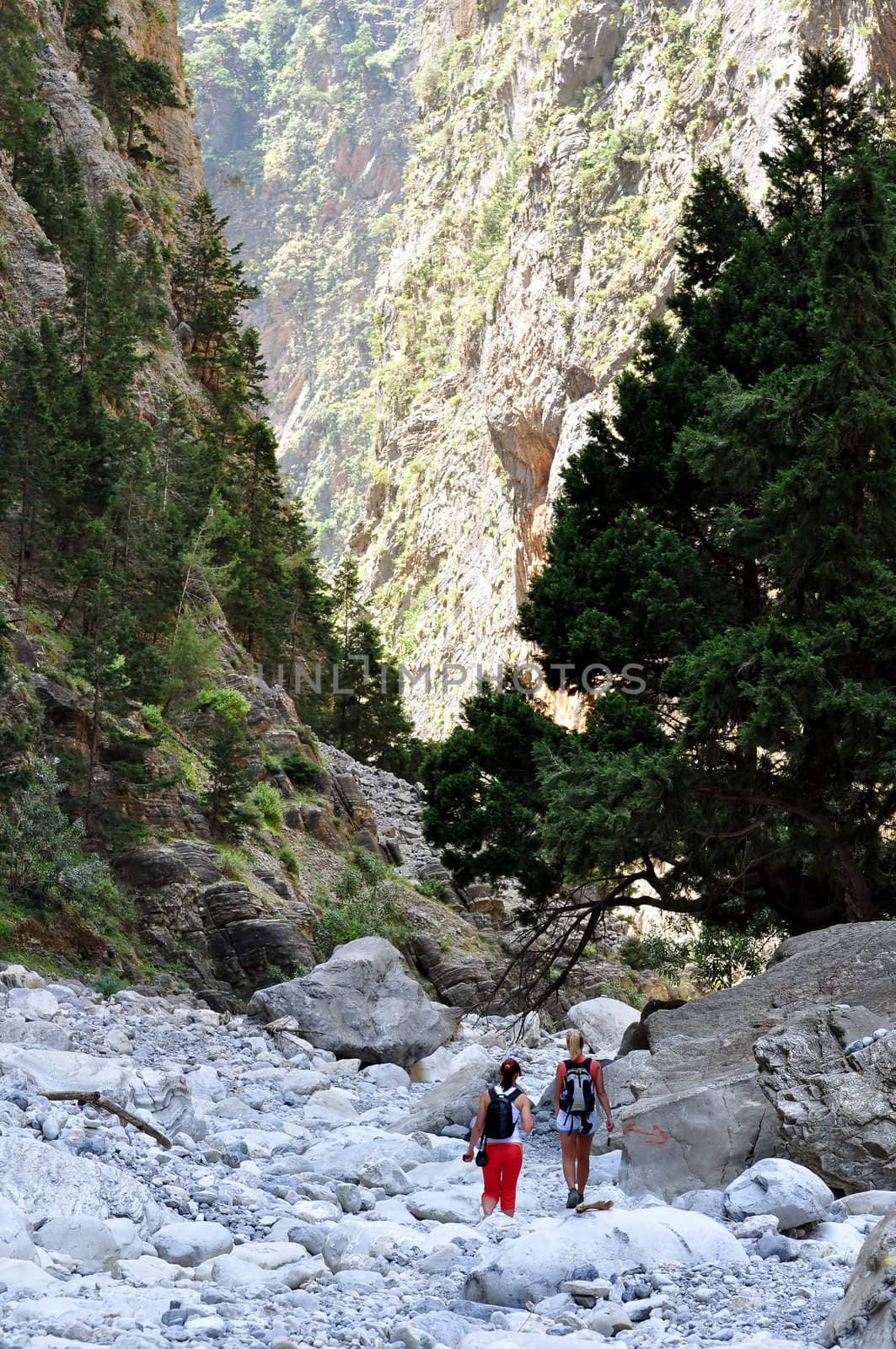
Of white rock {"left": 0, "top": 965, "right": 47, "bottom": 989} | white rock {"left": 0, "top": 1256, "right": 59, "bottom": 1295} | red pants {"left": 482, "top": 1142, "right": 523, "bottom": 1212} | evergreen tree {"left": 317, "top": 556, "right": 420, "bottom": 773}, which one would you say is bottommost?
white rock {"left": 0, "top": 1256, "right": 59, "bottom": 1295}

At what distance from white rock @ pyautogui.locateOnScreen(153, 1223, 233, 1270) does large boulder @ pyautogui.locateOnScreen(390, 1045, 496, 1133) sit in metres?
4.75

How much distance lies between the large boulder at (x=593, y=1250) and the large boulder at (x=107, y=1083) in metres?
3.22

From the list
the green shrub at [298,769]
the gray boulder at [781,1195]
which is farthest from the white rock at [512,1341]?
the green shrub at [298,769]

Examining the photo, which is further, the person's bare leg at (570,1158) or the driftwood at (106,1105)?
the person's bare leg at (570,1158)

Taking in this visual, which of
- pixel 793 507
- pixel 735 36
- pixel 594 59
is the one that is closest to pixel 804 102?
pixel 793 507

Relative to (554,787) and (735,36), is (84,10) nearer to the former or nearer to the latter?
(735,36)

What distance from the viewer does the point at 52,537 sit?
25.5m

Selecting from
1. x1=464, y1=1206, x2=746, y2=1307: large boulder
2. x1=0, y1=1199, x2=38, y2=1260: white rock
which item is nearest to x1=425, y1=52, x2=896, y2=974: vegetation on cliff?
x1=464, y1=1206, x2=746, y2=1307: large boulder

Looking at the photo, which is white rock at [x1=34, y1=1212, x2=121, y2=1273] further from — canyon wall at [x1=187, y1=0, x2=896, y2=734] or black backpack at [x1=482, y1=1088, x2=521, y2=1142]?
canyon wall at [x1=187, y1=0, x2=896, y2=734]

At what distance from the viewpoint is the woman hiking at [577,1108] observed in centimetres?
906

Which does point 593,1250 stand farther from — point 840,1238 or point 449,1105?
point 449,1105

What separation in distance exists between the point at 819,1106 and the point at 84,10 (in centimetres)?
4393

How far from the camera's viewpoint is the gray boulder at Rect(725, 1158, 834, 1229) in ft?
25.4

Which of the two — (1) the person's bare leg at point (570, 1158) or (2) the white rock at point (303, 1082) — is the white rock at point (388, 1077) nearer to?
(2) the white rock at point (303, 1082)
